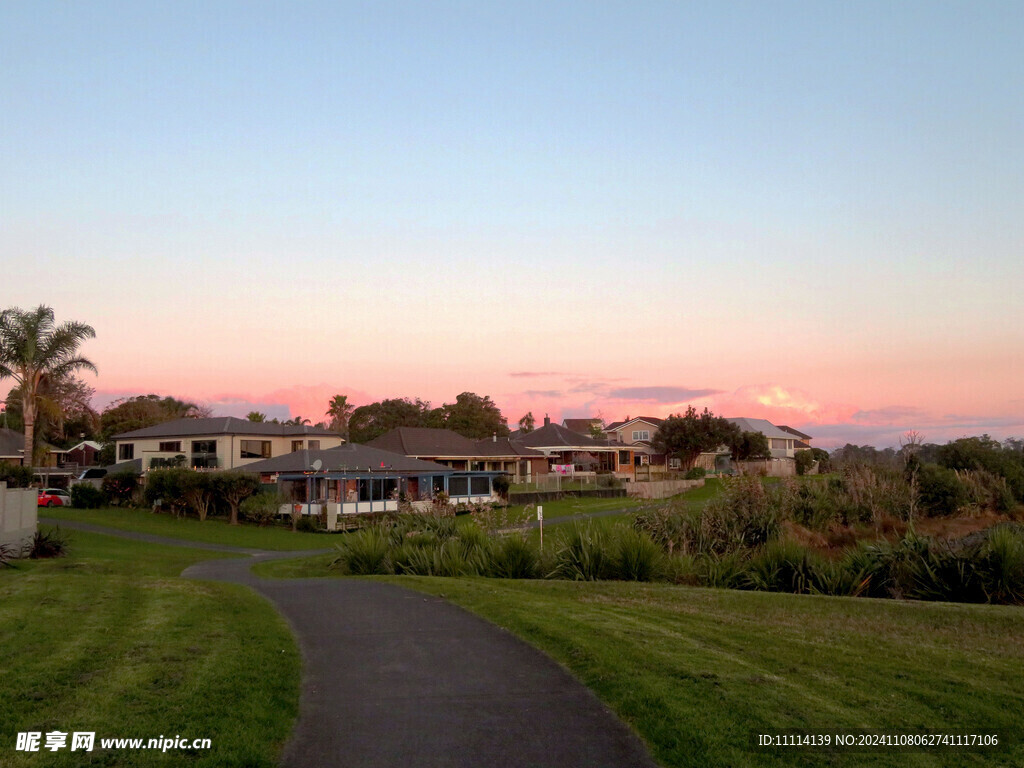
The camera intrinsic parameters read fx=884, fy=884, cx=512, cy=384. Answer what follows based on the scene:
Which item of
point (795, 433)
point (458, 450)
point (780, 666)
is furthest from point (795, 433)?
point (780, 666)

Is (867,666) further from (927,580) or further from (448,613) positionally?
(927,580)

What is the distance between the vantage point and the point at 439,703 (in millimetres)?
7500

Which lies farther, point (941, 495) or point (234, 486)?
point (234, 486)

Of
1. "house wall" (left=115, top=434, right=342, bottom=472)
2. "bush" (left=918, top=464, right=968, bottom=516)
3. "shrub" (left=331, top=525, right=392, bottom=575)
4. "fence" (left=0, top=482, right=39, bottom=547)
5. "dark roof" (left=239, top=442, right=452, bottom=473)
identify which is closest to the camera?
"shrub" (left=331, top=525, right=392, bottom=575)

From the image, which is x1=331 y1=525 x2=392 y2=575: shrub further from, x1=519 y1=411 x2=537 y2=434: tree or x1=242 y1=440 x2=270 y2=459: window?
x1=519 y1=411 x2=537 y2=434: tree

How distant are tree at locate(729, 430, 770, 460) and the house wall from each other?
3789 cm

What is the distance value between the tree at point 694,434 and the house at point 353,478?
3087 cm

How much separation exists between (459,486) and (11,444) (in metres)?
34.7

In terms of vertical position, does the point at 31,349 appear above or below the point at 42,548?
above

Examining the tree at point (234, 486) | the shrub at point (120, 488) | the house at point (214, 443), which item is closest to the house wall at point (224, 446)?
the house at point (214, 443)

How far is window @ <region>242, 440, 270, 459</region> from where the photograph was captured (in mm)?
56019

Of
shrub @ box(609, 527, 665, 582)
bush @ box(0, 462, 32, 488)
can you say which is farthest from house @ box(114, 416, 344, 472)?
shrub @ box(609, 527, 665, 582)

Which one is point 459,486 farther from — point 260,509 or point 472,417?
point 472,417

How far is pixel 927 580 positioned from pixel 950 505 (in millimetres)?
20189
